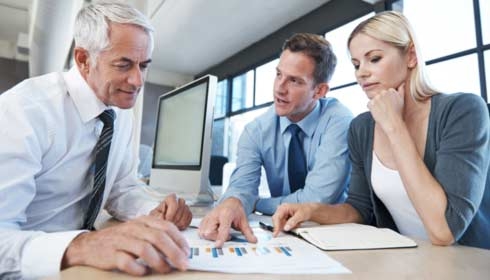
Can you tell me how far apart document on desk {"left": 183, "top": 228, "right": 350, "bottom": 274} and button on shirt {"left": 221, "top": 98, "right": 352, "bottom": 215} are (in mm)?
506

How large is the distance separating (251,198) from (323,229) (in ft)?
1.63

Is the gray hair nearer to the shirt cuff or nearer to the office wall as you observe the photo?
the shirt cuff

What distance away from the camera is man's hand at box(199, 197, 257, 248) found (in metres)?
0.71

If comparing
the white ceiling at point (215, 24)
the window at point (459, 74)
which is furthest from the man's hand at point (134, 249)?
the white ceiling at point (215, 24)

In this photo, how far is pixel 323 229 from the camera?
795mm

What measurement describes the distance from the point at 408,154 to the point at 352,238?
Answer: 0.90 feet

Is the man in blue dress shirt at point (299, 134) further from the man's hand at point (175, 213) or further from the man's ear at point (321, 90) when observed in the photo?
the man's hand at point (175, 213)

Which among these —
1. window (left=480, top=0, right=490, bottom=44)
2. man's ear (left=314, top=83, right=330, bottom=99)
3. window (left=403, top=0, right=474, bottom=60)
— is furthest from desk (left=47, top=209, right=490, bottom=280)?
window (left=480, top=0, right=490, bottom=44)

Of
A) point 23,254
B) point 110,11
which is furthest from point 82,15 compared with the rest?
point 23,254

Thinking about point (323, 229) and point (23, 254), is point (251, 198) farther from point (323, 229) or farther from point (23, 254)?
point (23, 254)

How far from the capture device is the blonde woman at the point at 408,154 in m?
0.79

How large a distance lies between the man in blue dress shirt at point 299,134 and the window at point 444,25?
1.78 meters

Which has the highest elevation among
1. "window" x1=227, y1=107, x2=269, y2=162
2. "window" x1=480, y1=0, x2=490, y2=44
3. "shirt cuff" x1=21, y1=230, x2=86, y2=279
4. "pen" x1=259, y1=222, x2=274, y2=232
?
"window" x1=480, y1=0, x2=490, y2=44

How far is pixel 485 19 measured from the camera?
2.74 meters
